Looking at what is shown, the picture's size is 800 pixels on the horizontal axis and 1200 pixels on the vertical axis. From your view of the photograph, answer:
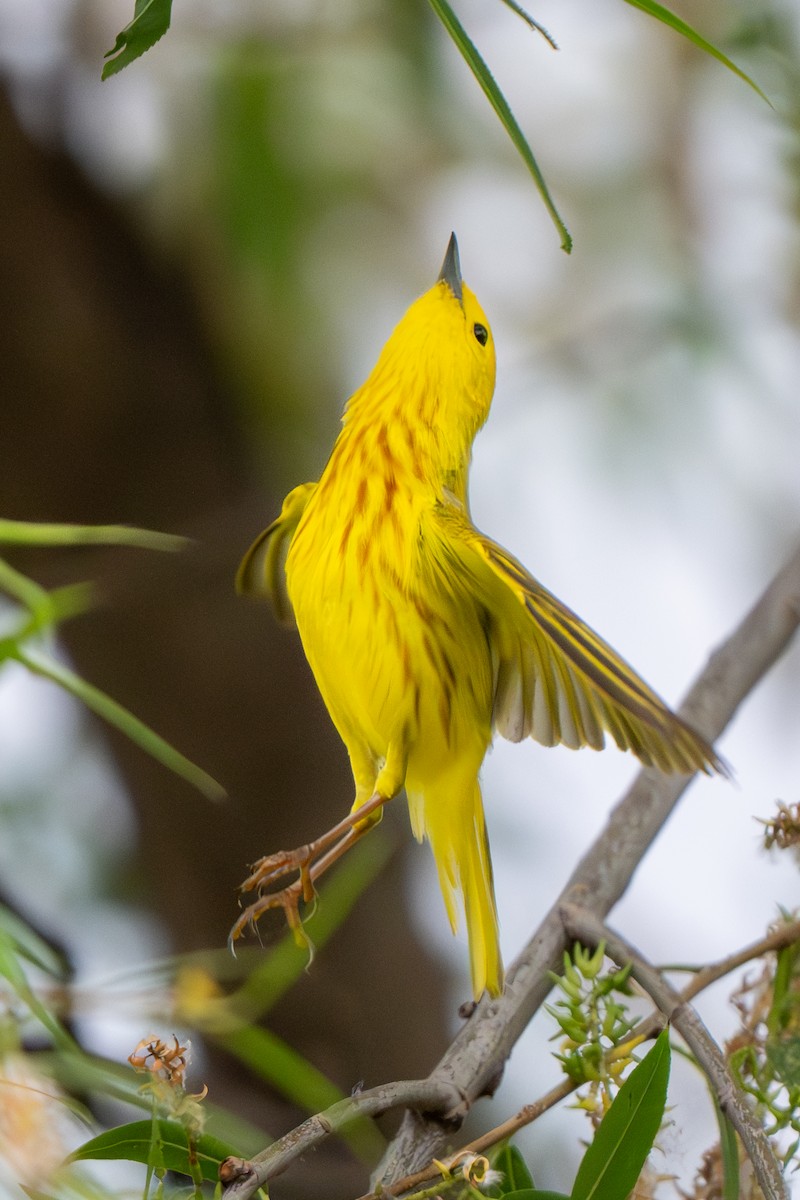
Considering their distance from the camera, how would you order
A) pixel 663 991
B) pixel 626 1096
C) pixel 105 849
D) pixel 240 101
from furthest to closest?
pixel 105 849
pixel 240 101
pixel 663 991
pixel 626 1096

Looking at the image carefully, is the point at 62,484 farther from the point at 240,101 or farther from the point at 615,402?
the point at 615,402

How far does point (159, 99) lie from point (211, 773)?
0.87m

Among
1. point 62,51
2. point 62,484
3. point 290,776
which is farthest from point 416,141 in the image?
point 290,776

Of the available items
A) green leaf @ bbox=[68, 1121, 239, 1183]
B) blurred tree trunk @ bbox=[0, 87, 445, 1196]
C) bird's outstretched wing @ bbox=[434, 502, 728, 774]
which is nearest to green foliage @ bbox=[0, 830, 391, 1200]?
green leaf @ bbox=[68, 1121, 239, 1183]

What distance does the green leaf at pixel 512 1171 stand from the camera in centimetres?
70

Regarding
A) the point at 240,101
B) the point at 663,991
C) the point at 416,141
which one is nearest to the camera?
the point at 663,991

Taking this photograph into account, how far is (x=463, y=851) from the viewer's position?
2.91 ft

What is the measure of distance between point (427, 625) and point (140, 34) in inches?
14.0

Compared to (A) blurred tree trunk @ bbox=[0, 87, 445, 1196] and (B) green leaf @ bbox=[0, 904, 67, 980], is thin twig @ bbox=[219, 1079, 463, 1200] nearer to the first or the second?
(B) green leaf @ bbox=[0, 904, 67, 980]

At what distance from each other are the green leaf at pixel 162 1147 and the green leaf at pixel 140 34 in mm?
415

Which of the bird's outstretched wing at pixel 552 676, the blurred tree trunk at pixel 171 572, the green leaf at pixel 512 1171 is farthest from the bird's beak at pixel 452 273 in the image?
the blurred tree trunk at pixel 171 572

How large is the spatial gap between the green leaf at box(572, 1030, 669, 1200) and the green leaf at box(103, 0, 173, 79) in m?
0.43

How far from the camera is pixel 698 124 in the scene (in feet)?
6.93

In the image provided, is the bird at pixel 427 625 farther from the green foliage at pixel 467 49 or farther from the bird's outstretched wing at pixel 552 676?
the green foliage at pixel 467 49
